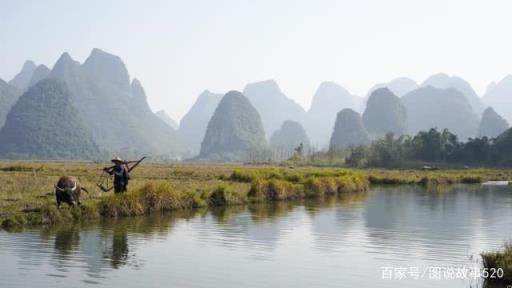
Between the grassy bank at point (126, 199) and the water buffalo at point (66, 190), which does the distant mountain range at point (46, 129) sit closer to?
the grassy bank at point (126, 199)

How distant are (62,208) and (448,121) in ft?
598

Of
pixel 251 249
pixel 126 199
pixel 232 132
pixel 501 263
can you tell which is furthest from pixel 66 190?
pixel 232 132

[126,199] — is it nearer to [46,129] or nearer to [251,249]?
[251,249]

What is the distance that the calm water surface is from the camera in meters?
9.50

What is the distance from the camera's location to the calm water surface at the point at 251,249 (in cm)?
950

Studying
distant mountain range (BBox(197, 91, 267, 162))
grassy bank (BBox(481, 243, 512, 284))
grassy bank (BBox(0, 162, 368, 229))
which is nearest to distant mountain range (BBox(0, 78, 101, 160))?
distant mountain range (BBox(197, 91, 267, 162))

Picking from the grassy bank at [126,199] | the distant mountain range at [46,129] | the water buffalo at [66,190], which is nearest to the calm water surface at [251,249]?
the grassy bank at [126,199]

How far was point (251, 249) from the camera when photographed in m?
12.5

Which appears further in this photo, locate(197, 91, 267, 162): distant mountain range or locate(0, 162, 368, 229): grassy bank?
locate(197, 91, 267, 162): distant mountain range

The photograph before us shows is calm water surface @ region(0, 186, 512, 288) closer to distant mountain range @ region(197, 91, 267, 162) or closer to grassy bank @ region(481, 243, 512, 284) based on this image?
grassy bank @ region(481, 243, 512, 284)

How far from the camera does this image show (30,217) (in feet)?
46.8

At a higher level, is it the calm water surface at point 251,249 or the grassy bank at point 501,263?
the grassy bank at point 501,263

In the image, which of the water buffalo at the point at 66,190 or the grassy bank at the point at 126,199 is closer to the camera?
the grassy bank at the point at 126,199

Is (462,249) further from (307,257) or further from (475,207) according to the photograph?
(475,207)
